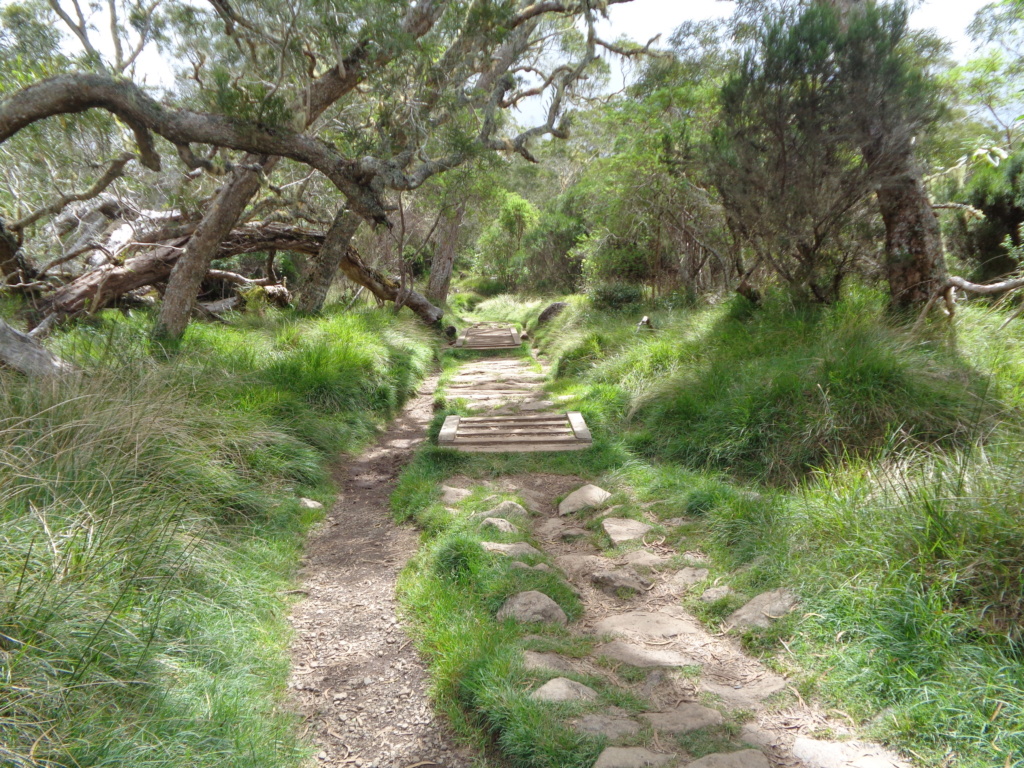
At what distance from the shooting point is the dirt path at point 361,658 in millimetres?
2648

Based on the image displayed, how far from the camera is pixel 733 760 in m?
2.32

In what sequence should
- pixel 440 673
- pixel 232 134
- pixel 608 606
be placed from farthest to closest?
pixel 232 134
pixel 608 606
pixel 440 673

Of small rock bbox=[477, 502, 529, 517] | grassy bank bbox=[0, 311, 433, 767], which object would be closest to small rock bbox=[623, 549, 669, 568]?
small rock bbox=[477, 502, 529, 517]

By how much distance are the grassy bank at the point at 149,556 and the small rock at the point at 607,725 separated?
1.13 m

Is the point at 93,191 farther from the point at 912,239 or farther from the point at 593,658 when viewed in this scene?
the point at 912,239

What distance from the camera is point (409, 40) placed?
299 inches

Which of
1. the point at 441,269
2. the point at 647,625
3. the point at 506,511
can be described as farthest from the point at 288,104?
the point at 441,269

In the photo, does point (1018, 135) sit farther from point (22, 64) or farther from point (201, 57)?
point (22, 64)

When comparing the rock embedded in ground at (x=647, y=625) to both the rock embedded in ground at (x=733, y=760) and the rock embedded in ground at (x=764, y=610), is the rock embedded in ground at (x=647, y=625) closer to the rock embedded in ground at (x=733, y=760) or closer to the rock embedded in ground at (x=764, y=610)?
the rock embedded in ground at (x=764, y=610)

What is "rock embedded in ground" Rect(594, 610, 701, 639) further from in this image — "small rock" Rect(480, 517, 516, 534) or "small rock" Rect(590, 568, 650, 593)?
"small rock" Rect(480, 517, 516, 534)

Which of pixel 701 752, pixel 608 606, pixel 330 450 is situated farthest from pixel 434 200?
pixel 701 752

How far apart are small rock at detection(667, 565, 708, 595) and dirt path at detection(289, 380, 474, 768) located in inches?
63.3

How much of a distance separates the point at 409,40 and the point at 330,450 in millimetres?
5083

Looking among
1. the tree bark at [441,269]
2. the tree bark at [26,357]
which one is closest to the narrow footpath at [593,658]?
the tree bark at [26,357]
